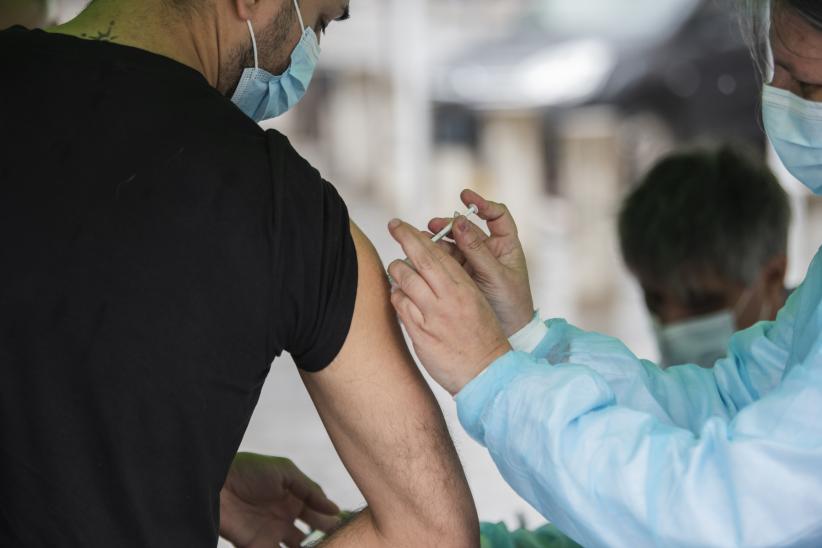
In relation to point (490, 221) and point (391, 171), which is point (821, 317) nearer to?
point (490, 221)

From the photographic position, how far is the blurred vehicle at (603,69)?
33.4ft

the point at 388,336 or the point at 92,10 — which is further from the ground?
the point at 92,10

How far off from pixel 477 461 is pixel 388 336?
10.1 feet

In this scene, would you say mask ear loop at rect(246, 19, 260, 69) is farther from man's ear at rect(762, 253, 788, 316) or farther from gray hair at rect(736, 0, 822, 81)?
man's ear at rect(762, 253, 788, 316)

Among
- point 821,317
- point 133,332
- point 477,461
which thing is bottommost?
point 477,461

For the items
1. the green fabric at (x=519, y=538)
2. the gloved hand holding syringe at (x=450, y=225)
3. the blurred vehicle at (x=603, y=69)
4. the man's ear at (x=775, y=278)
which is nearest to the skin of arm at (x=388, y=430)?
the gloved hand holding syringe at (x=450, y=225)

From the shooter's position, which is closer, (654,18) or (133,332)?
(133,332)

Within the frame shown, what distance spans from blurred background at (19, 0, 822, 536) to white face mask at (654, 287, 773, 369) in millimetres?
2876

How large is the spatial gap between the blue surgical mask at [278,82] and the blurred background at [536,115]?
3.65 metres

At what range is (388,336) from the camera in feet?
4.51

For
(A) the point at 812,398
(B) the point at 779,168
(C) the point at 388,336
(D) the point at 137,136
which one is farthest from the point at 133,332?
(B) the point at 779,168

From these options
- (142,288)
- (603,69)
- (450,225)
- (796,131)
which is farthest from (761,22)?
(603,69)

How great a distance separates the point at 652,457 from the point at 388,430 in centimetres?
36

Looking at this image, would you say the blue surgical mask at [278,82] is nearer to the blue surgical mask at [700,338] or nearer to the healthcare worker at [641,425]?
the healthcare worker at [641,425]
